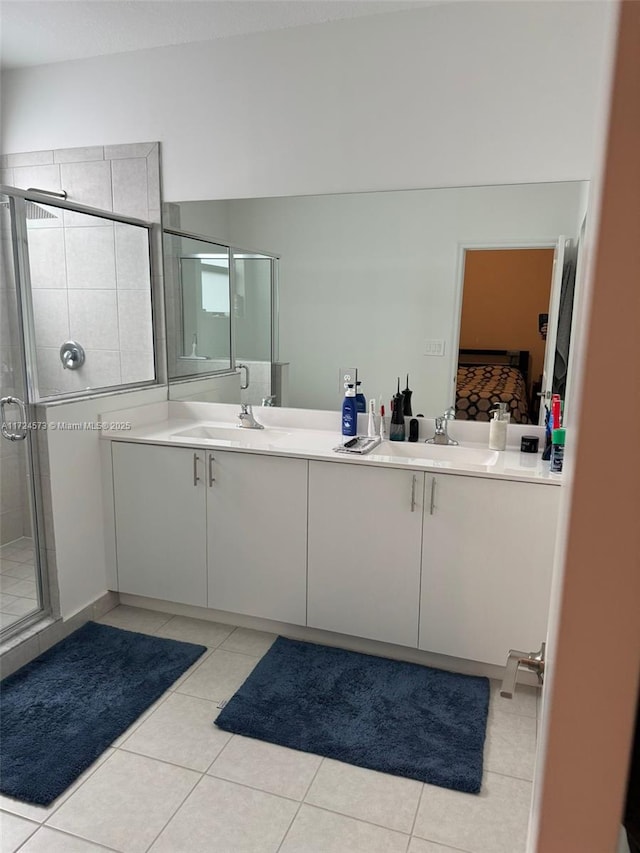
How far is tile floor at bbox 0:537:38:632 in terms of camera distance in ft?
8.26

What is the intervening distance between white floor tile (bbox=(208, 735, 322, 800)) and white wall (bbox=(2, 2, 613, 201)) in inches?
89.5

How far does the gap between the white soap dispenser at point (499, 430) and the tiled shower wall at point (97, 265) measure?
5.86 feet

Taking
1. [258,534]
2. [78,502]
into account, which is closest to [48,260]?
[78,502]

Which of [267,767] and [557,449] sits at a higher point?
[557,449]

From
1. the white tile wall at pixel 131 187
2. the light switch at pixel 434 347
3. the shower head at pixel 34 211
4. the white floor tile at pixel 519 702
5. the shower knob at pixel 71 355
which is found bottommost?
the white floor tile at pixel 519 702

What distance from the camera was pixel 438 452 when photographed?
2564 mm

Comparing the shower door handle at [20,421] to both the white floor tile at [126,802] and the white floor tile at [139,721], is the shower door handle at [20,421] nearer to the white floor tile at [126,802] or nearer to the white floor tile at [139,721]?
the white floor tile at [139,721]

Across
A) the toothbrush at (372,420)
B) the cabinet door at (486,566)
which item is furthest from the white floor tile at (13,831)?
the toothbrush at (372,420)

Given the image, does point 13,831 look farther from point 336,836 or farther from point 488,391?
point 488,391

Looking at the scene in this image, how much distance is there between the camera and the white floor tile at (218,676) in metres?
2.23

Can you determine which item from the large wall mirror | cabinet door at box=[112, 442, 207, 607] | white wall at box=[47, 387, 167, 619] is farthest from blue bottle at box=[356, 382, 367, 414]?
white wall at box=[47, 387, 167, 619]

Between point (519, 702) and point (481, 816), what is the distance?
0.57m

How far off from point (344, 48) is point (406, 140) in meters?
0.48

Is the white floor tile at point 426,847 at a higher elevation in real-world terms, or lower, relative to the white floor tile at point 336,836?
higher
